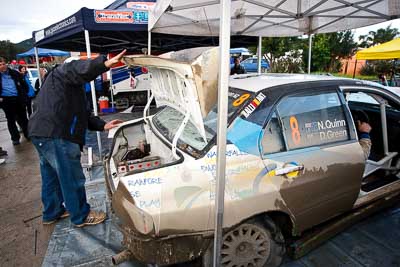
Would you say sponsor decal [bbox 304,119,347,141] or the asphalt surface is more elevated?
sponsor decal [bbox 304,119,347,141]

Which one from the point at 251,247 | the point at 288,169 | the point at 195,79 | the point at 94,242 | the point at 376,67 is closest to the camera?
the point at 195,79

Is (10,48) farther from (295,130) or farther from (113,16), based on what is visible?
(295,130)

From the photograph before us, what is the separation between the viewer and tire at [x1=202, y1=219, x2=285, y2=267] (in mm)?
1963

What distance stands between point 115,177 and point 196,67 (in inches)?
52.5

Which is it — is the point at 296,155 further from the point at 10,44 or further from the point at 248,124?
the point at 10,44

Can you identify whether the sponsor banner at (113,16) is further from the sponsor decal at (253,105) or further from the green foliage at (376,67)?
the green foliage at (376,67)

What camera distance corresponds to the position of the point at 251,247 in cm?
204

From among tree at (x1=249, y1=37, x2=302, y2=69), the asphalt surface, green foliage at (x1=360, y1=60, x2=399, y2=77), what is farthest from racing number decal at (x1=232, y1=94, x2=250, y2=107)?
green foliage at (x1=360, y1=60, x2=399, y2=77)

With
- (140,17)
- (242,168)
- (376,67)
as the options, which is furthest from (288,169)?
(376,67)

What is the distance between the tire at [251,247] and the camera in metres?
1.96

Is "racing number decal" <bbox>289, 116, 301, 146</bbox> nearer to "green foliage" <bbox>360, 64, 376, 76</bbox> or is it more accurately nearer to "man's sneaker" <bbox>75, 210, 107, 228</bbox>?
"man's sneaker" <bbox>75, 210, 107, 228</bbox>

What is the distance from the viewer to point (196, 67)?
5.00 feet

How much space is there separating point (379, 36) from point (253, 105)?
3088cm

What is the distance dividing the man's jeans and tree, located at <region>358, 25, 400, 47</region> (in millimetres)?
29400
